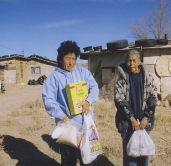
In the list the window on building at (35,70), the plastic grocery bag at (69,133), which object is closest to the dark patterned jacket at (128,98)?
the plastic grocery bag at (69,133)

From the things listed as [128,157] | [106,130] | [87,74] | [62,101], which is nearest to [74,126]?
[62,101]

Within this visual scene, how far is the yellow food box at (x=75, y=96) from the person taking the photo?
204 cm

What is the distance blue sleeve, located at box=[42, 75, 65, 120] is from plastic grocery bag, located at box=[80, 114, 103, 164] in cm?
28

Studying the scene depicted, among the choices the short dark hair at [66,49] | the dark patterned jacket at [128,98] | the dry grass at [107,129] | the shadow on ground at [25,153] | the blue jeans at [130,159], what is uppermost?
the short dark hair at [66,49]

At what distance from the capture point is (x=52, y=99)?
6.86 feet

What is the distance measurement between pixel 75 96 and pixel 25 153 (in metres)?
2.26

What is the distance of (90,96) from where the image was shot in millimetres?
2176

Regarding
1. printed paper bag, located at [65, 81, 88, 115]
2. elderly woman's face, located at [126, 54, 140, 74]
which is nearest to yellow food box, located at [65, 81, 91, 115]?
printed paper bag, located at [65, 81, 88, 115]

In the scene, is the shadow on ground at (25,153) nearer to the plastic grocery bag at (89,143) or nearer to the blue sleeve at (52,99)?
the plastic grocery bag at (89,143)

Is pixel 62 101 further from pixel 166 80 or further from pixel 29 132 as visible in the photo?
pixel 166 80

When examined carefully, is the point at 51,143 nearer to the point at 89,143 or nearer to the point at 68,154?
the point at 68,154

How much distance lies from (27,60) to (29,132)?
23144mm

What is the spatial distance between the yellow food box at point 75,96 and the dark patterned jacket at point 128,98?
45cm

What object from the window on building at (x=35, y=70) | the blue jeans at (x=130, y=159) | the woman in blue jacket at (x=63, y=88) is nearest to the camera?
the woman in blue jacket at (x=63, y=88)
